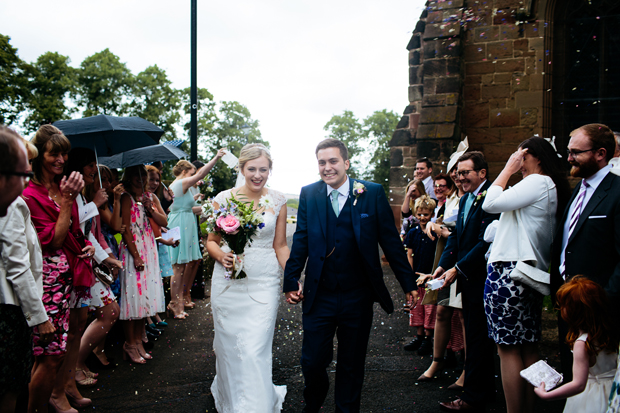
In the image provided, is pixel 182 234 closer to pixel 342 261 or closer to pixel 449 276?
pixel 342 261

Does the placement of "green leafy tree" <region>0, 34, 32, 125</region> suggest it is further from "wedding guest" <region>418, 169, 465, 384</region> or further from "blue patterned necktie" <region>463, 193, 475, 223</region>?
"blue patterned necktie" <region>463, 193, 475, 223</region>

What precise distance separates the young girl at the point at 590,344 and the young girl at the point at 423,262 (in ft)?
9.75

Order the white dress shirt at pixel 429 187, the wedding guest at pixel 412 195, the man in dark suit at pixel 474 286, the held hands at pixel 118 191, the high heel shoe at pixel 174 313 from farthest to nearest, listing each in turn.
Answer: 1. the white dress shirt at pixel 429 187
2. the high heel shoe at pixel 174 313
3. the wedding guest at pixel 412 195
4. the held hands at pixel 118 191
5. the man in dark suit at pixel 474 286

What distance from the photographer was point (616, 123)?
33.0 ft

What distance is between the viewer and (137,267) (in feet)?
18.6

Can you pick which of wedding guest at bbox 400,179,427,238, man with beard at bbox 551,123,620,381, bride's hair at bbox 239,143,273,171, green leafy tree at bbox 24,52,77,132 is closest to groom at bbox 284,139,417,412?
bride's hair at bbox 239,143,273,171

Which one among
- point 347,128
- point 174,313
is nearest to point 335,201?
point 174,313

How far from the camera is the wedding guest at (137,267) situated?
5617mm

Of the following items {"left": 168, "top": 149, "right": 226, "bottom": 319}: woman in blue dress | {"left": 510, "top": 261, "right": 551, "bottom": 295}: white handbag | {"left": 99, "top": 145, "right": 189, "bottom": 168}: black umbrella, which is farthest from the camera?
{"left": 168, "top": 149, "right": 226, "bottom": 319}: woman in blue dress

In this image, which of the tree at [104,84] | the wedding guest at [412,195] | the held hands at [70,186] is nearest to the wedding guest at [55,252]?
the held hands at [70,186]

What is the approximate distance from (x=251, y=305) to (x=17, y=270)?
202 centimetres

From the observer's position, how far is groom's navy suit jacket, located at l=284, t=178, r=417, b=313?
3801mm

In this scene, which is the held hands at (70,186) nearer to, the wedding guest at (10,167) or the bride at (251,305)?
the bride at (251,305)

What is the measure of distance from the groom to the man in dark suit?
0.76 metres
